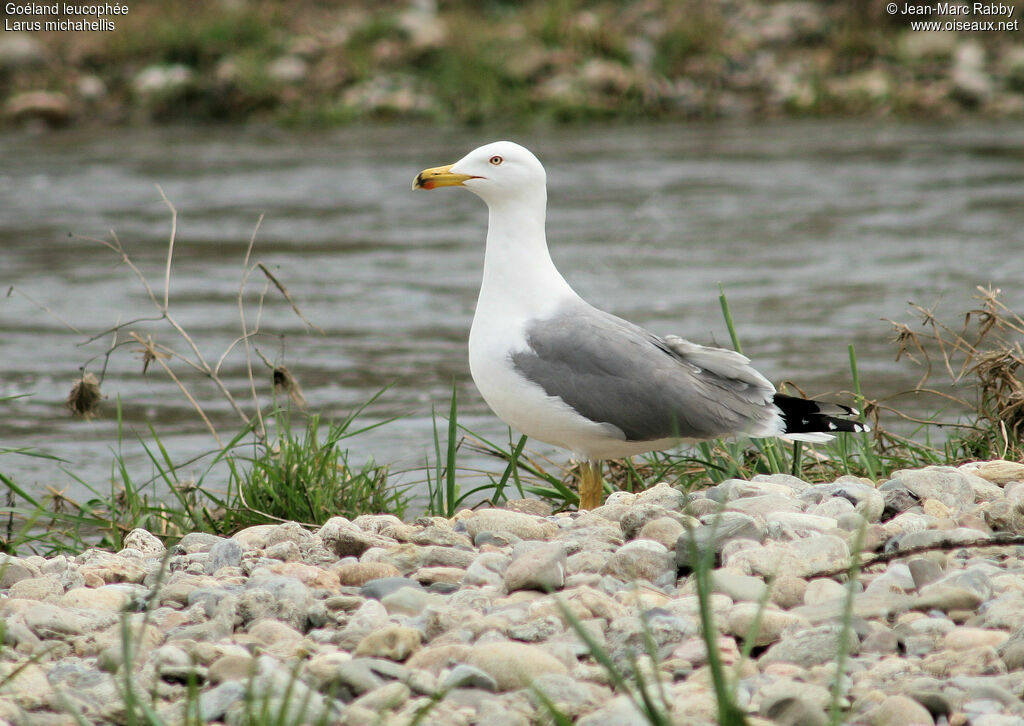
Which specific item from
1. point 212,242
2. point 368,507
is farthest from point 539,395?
point 212,242

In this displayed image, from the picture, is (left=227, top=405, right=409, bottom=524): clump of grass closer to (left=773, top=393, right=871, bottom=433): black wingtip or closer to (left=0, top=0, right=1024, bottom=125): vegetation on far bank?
(left=773, top=393, right=871, bottom=433): black wingtip

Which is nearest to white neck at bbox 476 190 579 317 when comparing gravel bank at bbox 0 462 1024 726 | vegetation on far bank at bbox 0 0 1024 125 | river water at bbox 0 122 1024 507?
river water at bbox 0 122 1024 507

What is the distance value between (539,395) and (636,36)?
14.6 metres

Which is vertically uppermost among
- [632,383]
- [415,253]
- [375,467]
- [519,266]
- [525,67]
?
[525,67]

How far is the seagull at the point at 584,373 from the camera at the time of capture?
4.05 m

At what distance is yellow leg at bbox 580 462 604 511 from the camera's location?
162 inches

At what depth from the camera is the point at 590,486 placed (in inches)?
164

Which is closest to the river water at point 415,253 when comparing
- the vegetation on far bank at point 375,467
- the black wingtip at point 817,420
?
the vegetation on far bank at point 375,467

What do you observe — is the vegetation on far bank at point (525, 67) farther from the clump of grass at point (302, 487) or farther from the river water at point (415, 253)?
the clump of grass at point (302, 487)

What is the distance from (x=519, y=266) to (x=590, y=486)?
0.72 metres

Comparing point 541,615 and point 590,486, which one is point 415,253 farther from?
point 541,615

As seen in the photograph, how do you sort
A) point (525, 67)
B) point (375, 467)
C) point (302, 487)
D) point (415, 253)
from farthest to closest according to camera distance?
point (525, 67) < point (415, 253) < point (375, 467) < point (302, 487)

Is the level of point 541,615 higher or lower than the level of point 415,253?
higher

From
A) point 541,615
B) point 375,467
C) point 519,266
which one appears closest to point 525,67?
point 519,266
